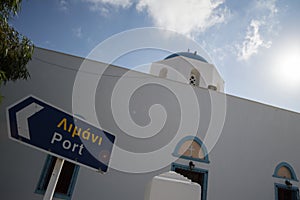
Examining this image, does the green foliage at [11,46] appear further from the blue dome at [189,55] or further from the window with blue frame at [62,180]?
the blue dome at [189,55]

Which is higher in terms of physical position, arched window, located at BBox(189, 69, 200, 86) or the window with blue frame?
arched window, located at BBox(189, 69, 200, 86)

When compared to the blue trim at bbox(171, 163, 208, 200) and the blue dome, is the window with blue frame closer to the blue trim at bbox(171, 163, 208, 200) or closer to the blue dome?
the blue trim at bbox(171, 163, 208, 200)

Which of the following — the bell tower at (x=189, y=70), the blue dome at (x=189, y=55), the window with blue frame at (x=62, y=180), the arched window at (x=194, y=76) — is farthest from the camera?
the blue dome at (x=189, y=55)

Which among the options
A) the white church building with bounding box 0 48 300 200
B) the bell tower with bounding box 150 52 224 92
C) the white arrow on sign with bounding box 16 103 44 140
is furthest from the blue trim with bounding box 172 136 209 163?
the white arrow on sign with bounding box 16 103 44 140

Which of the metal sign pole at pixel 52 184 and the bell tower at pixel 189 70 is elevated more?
the bell tower at pixel 189 70

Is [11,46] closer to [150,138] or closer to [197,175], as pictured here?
[150,138]

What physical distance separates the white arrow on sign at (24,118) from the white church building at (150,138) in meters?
4.68

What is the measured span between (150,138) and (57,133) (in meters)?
4.98

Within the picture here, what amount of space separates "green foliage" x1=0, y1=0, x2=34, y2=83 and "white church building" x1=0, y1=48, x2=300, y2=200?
6.30 feet

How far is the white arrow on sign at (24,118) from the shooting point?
1350mm

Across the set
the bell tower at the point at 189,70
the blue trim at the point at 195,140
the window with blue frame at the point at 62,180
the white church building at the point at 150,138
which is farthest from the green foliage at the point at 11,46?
the bell tower at the point at 189,70

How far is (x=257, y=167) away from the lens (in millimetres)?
6629

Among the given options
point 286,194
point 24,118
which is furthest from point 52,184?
point 286,194

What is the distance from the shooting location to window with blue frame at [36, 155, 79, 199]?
17.5 feet
